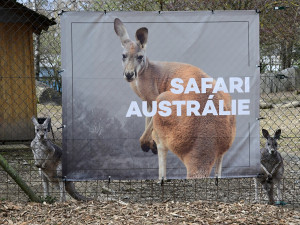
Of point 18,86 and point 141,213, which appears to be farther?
point 18,86

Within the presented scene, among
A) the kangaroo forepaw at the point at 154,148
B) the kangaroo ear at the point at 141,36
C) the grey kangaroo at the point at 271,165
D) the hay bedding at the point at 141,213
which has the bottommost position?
the hay bedding at the point at 141,213

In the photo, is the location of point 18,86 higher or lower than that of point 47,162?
higher

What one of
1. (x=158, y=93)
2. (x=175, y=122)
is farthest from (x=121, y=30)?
(x=175, y=122)

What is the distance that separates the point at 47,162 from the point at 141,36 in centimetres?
214

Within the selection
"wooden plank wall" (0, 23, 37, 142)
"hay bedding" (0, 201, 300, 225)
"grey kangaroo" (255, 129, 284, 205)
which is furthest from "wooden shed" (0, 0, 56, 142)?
"grey kangaroo" (255, 129, 284, 205)

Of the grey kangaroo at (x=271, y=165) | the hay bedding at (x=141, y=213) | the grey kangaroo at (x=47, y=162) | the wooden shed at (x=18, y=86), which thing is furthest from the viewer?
the wooden shed at (x=18, y=86)

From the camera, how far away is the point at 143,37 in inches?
190

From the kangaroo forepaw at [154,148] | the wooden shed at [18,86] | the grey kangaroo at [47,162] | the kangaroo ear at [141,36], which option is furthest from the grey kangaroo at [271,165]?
the wooden shed at [18,86]

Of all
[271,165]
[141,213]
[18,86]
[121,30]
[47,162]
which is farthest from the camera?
[18,86]

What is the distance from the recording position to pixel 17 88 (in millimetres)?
9609

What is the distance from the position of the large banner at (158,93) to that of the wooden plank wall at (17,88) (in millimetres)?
4866

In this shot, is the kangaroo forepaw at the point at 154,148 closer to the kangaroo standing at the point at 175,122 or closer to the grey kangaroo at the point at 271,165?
the kangaroo standing at the point at 175,122

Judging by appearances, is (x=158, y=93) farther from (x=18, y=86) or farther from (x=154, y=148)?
(x=18, y=86)

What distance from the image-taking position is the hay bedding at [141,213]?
446 cm
